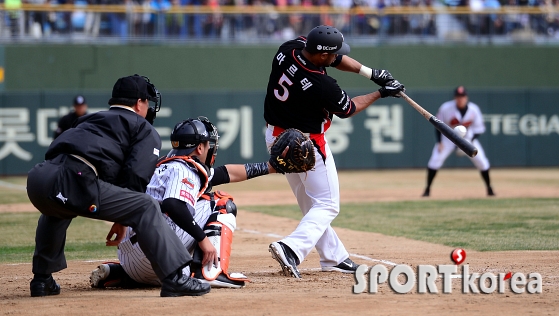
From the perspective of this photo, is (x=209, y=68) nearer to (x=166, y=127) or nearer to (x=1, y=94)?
(x=166, y=127)

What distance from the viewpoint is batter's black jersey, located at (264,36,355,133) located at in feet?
21.7

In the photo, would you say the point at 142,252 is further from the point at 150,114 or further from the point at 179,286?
the point at 150,114

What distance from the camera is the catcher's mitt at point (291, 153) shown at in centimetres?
601

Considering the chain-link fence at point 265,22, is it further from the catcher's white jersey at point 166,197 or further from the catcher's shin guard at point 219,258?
the catcher's shin guard at point 219,258

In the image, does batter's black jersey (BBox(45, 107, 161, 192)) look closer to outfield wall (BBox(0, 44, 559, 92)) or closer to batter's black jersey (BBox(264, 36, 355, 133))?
batter's black jersey (BBox(264, 36, 355, 133))

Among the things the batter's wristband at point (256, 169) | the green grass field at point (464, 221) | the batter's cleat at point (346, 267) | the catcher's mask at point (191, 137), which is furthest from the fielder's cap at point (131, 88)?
the green grass field at point (464, 221)

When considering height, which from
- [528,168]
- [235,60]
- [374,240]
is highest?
[235,60]

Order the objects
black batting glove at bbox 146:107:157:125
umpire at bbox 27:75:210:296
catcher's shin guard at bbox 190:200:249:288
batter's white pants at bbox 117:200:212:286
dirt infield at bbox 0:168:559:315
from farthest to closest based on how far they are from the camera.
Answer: black batting glove at bbox 146:107:157:125
batter's white pants at bbox 117:200:212:286
catcher's shin guard at bbox 190:200:249:288
umpire at bbox 27:75:210:296
dirt infield at bbox 0:168:559:315

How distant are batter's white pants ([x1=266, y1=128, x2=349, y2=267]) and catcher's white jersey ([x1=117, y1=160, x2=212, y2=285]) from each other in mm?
→ 859

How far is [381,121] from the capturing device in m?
23.1

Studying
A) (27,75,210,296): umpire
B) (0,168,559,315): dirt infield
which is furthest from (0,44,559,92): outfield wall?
(27,75,210,296): umpire

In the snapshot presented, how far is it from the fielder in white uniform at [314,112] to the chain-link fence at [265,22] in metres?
16.3

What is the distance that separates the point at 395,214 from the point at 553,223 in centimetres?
243

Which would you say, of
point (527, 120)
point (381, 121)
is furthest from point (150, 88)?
point (527, 120)
